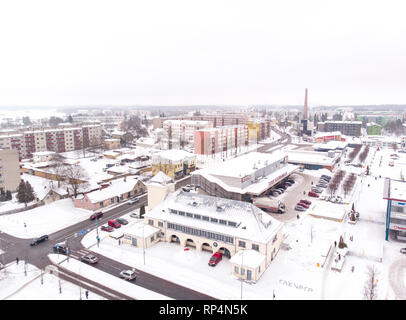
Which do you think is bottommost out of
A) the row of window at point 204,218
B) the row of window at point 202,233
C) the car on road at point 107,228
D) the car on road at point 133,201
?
the car on road at point 107,228

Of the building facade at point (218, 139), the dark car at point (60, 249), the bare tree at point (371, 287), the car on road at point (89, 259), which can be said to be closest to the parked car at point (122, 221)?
the dark car at point (60, 249)

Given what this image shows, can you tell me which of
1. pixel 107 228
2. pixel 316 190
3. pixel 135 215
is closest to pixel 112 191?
pixel 135 215

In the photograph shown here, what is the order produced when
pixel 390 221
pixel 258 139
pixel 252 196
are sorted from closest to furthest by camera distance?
pixel 390 221
pixel 252 196
pixel 258 139

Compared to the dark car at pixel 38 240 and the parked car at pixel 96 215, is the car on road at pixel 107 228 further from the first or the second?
the dark car at pixel 38 240

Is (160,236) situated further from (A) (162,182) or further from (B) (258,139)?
(B) (258,139)

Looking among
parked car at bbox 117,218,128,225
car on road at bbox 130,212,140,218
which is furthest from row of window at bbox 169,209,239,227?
car on road at bbox 130,212,140,218

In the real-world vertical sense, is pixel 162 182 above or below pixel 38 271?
above

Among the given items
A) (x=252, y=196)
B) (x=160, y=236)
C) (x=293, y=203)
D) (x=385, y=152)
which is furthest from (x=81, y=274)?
(x=385, y=152)
